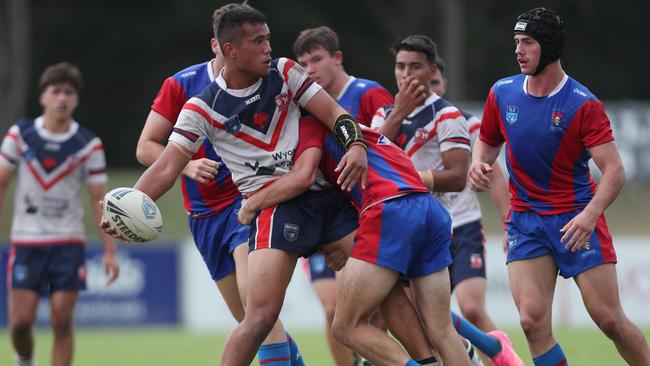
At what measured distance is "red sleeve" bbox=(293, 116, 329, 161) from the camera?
6840 mm

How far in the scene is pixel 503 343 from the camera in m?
8.09

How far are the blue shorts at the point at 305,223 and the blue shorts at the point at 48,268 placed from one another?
374 cm

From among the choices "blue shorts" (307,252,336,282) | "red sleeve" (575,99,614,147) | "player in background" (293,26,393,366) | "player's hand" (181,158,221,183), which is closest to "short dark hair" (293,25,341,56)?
"player in background" (293,26,393,366)

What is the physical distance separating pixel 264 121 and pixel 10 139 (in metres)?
4.24

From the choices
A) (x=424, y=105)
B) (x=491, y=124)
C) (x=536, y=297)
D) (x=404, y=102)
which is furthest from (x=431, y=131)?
→ (x=536, y=297)

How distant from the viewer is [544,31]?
23.2 feet

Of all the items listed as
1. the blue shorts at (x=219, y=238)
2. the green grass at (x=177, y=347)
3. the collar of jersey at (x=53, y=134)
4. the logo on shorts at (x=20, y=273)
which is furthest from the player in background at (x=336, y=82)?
the green grass at (x=177, y=347)

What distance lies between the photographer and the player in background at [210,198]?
7625 millimetres

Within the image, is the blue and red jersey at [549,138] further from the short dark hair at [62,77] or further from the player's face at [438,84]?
the short dark hair at [62,77]

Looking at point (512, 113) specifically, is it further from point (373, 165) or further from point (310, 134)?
point (310, 134)

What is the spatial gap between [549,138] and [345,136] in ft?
4.25

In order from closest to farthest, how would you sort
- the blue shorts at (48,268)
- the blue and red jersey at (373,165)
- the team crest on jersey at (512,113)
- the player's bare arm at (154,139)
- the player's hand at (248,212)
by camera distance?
the blue and red jersey at (373,165) < the player's hand at (248,212) < the team crest on jersey at (512,113) < the player's bare arm at (154,139) < the blue shorts at (48,268)

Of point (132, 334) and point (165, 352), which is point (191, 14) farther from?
point (165, 352)

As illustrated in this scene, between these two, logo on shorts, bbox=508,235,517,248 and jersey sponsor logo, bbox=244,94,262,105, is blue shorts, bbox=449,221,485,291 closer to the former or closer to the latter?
logo on shorts, bbox=508,235,517,248
